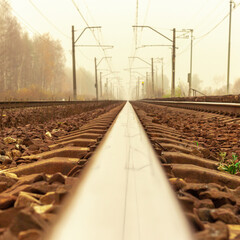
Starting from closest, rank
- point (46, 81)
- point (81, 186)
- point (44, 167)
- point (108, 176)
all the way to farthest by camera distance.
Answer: point (81, 186), point (108, 176), point (44, 167), point (46, 81)

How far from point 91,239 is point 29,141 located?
295 cm

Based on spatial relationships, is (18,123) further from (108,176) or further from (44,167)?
(108,176)

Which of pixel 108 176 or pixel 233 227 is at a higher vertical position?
pixel 108 176

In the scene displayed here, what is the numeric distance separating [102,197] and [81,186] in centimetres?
17

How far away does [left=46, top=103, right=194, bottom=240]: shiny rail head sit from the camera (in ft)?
2.68

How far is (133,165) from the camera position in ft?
5.24

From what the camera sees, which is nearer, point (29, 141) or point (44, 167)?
point (44, 167)

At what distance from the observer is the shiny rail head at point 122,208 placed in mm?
818

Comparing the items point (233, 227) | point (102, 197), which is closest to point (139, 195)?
point (102, 197)

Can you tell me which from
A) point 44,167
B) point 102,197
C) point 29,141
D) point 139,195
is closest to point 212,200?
point 139,195

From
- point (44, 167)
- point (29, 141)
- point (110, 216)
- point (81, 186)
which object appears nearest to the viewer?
point (110, 216)

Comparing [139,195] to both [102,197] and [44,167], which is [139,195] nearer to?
[102,197]

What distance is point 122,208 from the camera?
99 cm

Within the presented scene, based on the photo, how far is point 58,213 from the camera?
37.1 inches
